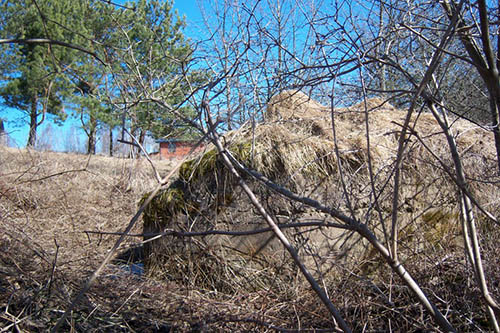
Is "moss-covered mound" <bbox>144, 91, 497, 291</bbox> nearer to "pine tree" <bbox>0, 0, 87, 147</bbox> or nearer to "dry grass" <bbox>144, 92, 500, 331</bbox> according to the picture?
"dry grass" <bbox>144, 92, 500, 331</bbox>

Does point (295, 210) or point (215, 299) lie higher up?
point (295, 210)

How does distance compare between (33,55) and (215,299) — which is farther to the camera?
(33,55)

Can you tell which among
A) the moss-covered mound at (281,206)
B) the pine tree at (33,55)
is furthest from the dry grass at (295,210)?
the pine tree at (33,55)

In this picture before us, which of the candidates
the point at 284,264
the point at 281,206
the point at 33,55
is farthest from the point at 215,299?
the point at 33,55

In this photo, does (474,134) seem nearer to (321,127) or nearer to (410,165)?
(410,165)

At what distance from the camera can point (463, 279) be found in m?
2.47

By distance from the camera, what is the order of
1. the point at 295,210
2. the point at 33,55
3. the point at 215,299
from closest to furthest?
the point at 215,299, the point at 295,210, the point at 33,55

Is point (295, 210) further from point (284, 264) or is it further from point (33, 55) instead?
point (33, 55)

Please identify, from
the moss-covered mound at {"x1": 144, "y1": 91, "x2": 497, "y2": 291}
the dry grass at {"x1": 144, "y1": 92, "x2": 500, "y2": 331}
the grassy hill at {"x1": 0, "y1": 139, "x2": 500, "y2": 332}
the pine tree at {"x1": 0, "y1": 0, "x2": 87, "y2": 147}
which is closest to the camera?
the grassy hill at {"x1": 0, "y1": 139, "x2": 500, "y2": 332}

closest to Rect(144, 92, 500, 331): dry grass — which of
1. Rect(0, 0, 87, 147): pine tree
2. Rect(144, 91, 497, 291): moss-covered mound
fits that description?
Rect(144, 91, 497, 291): moss-covered mound

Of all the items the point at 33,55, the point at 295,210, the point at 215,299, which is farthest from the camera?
the point at 33,55

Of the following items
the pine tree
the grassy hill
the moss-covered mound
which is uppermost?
the pine tree

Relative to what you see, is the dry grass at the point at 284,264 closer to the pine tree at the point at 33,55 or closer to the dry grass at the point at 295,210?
the dry grass at the point at 295,210

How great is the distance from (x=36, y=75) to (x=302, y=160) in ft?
50.5
